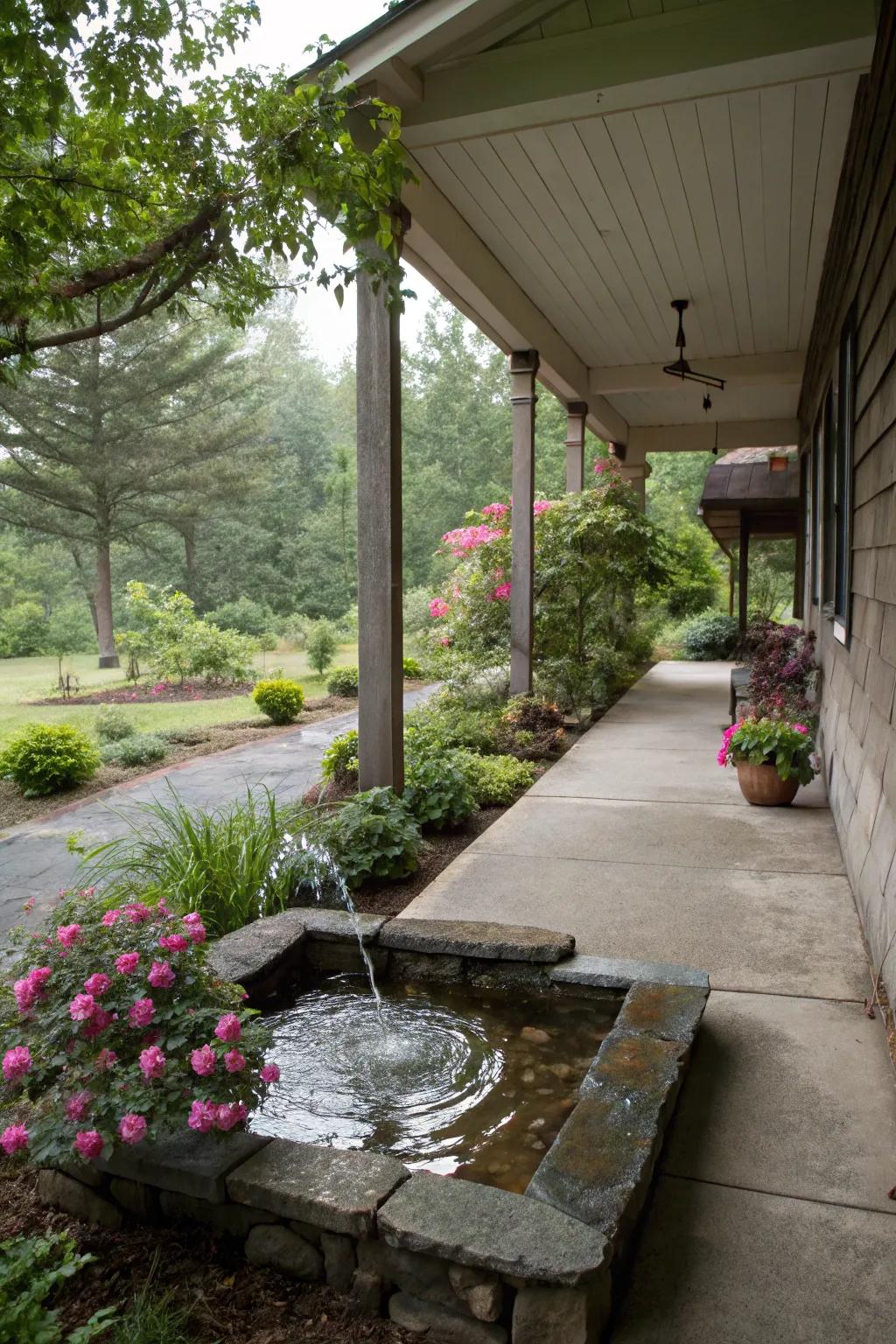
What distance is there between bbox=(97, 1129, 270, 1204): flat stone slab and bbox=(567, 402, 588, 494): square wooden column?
26.7ft

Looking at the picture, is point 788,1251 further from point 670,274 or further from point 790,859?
point 670,274

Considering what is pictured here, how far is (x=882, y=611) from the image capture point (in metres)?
3.01

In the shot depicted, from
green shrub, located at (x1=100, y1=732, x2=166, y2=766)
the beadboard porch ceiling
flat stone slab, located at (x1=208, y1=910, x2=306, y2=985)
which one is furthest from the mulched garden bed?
green shrub, located at (x1=100, y1=732, x2=166, y2=766)

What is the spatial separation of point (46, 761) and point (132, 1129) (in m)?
5.28

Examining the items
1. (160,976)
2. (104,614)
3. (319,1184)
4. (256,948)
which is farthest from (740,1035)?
(104,614)

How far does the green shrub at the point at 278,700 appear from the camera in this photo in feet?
31.7

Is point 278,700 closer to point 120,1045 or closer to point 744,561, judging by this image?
point 744,561

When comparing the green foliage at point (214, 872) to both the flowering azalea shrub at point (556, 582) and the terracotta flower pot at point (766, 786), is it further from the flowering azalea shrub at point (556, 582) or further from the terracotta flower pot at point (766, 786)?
the flowering azalea shrub at point (556, 582)

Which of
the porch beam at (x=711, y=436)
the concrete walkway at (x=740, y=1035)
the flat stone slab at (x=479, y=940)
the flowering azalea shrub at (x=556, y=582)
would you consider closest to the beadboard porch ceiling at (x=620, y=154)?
the flowering azalea shrub at (x=556, y=582)

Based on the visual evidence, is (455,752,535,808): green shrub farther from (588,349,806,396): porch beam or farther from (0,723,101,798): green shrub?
(588,349,806,396): porch beam

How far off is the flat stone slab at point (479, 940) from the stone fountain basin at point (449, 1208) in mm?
544

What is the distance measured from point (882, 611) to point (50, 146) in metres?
2.68

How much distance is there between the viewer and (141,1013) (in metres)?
1.97

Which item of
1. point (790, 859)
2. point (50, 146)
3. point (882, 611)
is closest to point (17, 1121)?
point (50, 146)
